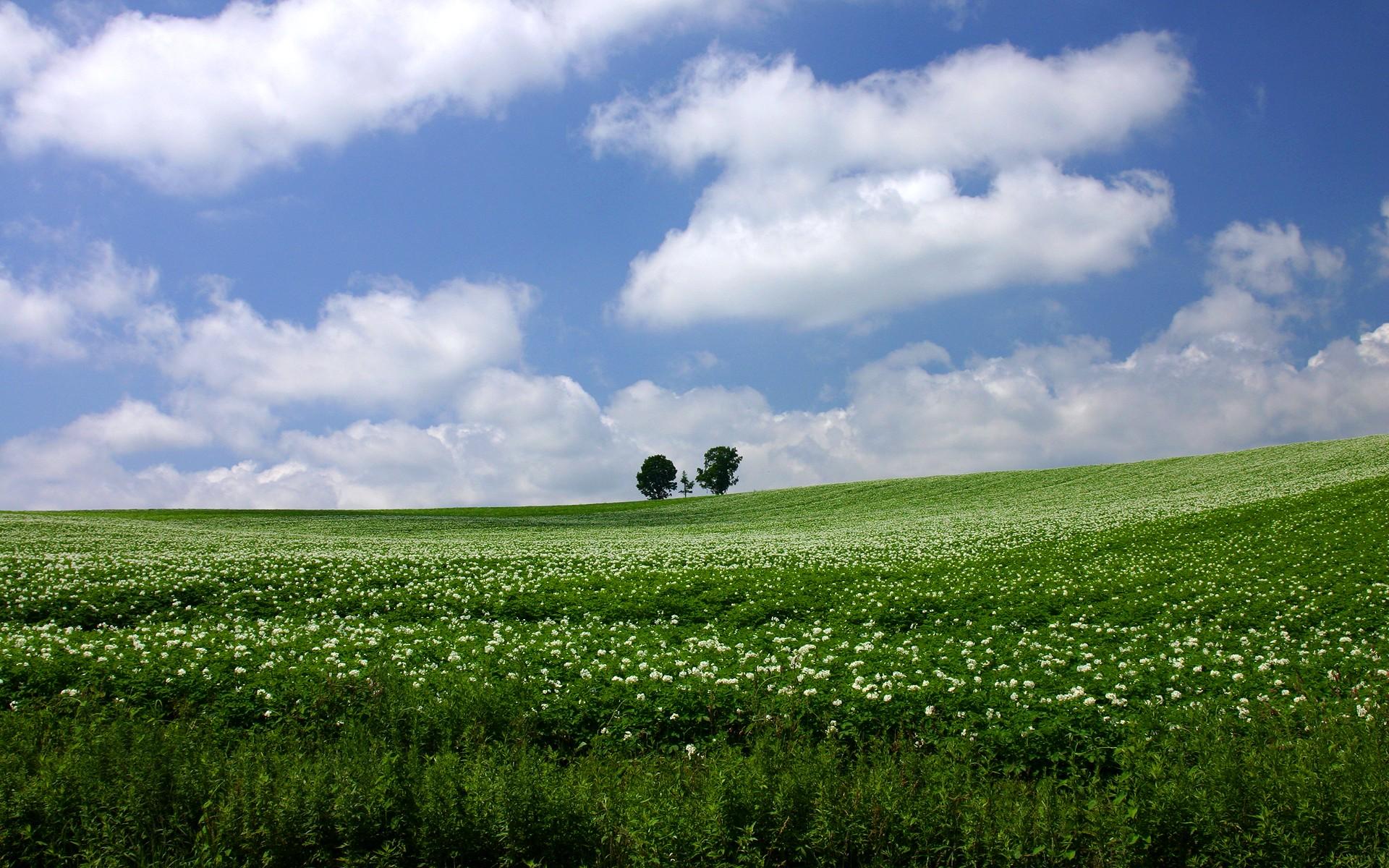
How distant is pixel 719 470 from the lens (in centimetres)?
13525

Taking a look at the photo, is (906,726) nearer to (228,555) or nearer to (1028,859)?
(1028,859)

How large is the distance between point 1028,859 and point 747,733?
4.17 meters

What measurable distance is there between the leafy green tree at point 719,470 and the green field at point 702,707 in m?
106

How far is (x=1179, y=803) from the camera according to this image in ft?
22.1

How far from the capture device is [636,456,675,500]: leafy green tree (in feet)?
446

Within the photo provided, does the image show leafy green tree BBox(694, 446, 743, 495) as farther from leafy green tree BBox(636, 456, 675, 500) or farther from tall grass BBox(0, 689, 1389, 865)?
tall grass BBox(0, 689, 1389, 865)

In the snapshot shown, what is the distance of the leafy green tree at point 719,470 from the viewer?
5310 inches

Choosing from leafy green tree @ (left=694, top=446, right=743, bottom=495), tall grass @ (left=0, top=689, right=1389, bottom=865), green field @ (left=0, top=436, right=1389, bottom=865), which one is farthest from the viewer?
leafy green tree @ (left=694, top=446, right=743, bottom=495)

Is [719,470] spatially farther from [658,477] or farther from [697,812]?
[697,812]

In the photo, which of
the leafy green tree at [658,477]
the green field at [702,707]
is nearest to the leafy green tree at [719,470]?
the leafy green tree at [658,477]

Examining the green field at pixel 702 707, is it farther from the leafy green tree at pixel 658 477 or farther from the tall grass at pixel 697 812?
the leafy green tree at pixel 658 477

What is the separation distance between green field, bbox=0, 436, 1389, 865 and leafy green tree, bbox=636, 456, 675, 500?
10729cm

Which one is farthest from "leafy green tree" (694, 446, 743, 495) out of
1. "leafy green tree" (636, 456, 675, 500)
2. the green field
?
the green field

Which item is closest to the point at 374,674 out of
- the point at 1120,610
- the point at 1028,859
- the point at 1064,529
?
the point at 1028,859
